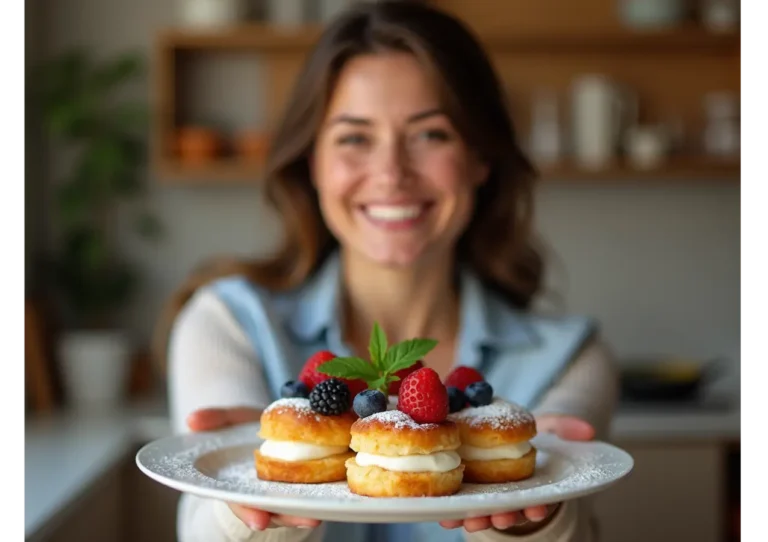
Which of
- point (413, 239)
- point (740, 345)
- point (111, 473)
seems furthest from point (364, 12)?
point (740, 345)

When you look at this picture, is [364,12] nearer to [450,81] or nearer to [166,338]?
[450,81]

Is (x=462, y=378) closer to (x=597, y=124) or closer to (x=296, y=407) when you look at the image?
(x=296, y=407)

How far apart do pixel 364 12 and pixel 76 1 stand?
7.71 ft

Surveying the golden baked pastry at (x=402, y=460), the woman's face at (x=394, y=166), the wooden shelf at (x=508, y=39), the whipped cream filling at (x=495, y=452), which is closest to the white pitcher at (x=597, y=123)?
the wooden shelf at (x=508, y=39)

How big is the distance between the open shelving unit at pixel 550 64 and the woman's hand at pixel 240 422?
7.08ft

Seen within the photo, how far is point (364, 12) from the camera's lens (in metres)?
1.87

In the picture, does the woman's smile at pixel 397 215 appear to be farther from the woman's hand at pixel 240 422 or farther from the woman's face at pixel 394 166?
the woman's hand at pixel 240 422

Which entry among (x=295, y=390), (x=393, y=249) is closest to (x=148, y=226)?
(x=393, y=249)

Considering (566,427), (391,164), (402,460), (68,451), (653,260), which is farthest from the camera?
(653,260)

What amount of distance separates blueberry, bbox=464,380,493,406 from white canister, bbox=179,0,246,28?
261 centimetres

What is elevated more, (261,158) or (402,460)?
(261,158)

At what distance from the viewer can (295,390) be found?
1.35 m

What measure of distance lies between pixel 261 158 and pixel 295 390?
7.78ft

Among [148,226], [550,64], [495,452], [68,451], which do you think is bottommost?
[68,451]
